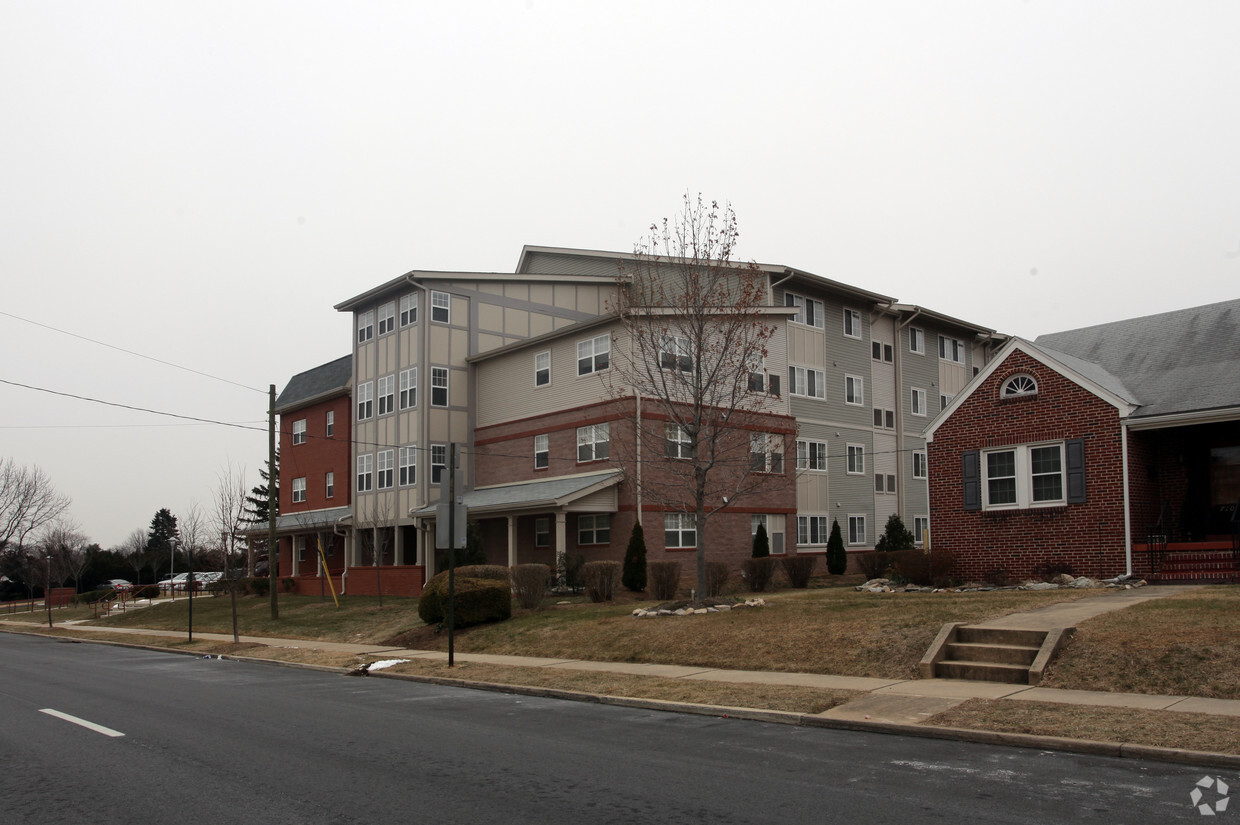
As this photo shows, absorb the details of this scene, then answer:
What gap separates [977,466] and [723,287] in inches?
329

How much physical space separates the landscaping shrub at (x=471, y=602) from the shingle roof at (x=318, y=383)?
24.6 meters

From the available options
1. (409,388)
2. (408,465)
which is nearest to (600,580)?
(408,465)

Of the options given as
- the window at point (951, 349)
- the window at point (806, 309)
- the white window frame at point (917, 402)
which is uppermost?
the window at point (806, 309)

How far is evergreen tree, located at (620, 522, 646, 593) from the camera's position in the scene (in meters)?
30.7

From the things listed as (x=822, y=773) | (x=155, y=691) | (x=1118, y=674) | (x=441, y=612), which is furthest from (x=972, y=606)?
(x=155, y=691)

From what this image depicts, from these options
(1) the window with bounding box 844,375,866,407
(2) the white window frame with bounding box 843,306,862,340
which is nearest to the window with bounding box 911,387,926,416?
(1) the window with bounding box 844,375,866,407

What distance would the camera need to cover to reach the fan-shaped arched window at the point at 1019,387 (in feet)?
81.8

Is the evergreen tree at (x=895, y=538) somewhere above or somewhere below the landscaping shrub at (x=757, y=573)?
above

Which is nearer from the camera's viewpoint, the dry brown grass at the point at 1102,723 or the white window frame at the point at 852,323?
the dry brown grass at the point at 1102,723

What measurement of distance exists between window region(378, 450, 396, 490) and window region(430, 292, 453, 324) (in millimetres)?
5946

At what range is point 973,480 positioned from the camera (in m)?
25.9

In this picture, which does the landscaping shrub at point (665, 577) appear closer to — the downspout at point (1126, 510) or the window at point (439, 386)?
the downspout at point (1126, 510)

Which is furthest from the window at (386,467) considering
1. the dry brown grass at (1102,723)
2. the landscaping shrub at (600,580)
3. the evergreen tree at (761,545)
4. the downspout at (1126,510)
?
the dry brown grass at (1102,723)

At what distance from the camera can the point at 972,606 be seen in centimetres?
1697
